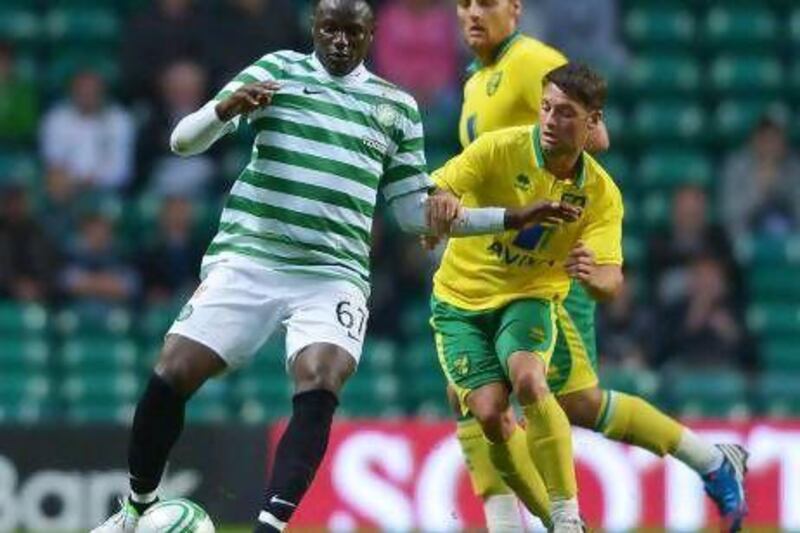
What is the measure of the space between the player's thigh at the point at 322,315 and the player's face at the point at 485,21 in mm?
1565

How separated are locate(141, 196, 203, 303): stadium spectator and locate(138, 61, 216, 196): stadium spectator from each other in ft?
1.27

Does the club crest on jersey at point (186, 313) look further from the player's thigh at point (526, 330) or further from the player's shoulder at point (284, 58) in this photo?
the player's thigh at point (526, 330)

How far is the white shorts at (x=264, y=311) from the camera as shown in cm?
869

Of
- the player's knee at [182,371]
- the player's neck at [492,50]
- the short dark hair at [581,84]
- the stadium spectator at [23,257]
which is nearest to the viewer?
the player's knee at [182,371]

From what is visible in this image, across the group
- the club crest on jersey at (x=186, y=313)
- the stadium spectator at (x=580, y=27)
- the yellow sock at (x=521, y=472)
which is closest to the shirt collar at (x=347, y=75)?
the club crest on jersey at (x=186, y=313)

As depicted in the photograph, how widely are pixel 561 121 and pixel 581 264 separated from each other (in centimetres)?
56

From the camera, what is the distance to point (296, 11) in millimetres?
16359

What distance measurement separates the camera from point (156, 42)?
15.9 meters

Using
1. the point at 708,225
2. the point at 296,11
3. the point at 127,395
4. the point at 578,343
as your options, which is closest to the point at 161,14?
the point at 296,11

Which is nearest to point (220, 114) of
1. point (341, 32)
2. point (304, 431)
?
point (341, 32)

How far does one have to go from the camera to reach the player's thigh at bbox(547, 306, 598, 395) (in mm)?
9781

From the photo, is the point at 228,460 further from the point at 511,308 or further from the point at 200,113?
the point at 200,113

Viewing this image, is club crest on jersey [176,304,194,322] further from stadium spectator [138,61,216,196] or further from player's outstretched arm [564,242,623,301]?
stadium spectator [138,61,216,196]

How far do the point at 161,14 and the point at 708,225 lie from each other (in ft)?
12.3
